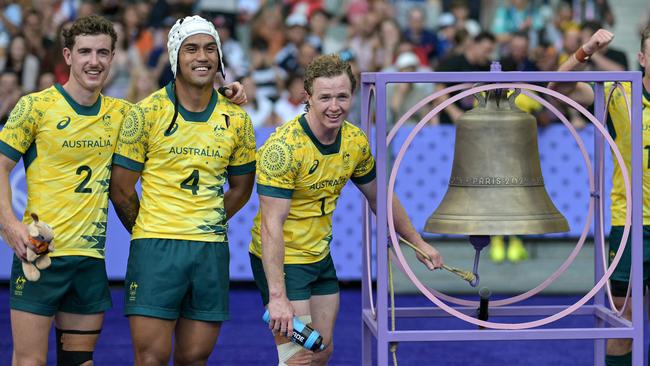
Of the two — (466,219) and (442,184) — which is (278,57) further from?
(466,219)

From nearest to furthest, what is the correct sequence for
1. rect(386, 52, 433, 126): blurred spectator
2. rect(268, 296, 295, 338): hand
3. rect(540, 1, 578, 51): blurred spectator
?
rect(268, 296, 295, 338): hand < rect(386, 52, 433, 126): blurred spectator < rect(540, 1, 578, 51): blurred spectator

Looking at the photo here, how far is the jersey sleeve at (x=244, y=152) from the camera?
5656 mm

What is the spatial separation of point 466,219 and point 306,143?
33.7 inches

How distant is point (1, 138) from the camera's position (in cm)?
550

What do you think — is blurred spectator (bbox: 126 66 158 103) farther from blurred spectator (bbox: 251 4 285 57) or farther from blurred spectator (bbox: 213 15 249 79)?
blurred spectator (bbox: 251 4 285 57)

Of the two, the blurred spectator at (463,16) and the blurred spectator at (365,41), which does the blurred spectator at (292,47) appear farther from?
the blurred spectator at (463,16)

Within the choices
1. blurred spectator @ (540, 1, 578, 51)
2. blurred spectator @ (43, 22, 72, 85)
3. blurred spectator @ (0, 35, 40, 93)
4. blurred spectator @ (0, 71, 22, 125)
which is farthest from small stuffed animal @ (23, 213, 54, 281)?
blurred spectator @ (540, 1, 578, 51)

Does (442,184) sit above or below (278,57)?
below

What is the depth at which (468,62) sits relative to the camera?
1180cm

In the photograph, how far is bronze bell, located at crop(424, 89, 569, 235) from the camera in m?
5.31

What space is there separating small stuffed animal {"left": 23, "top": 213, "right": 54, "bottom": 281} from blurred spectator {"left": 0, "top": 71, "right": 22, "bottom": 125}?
6978 millimetres

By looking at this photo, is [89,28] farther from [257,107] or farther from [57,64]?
[57,64]

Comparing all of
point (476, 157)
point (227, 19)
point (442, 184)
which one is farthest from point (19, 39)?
point (476, 157)

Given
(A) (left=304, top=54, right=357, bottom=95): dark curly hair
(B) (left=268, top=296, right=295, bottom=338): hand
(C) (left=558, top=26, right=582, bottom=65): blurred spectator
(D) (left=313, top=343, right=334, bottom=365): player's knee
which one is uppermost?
(C) (left=558, top=26, right=582, bottom=65): blurred spectator
